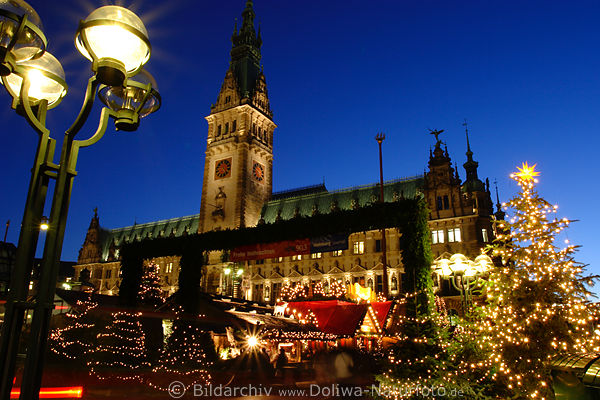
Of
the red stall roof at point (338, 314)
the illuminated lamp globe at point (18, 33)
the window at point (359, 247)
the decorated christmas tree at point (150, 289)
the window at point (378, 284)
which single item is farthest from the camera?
the window at point (359, 247)

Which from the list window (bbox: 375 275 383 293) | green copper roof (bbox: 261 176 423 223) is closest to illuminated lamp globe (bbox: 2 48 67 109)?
window (bbox: 375 275 383 293)

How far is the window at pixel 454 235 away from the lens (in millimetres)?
43513

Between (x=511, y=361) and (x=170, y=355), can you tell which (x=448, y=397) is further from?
(x=170, y=355)

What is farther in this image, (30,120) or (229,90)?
(229,90)

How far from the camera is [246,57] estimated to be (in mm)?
70062

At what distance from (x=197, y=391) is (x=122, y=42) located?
573 inches

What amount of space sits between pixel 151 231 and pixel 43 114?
7766 centimetres

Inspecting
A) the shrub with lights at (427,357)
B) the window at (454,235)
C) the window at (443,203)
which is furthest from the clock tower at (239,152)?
the shrub with lights at (427,357)

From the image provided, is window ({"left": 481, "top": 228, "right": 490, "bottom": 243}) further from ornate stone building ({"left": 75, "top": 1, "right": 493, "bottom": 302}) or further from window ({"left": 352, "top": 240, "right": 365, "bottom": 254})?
window ({"left": 352, "top": 240, "right": 365, "bottom": 254})

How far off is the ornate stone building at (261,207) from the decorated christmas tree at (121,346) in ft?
59.4

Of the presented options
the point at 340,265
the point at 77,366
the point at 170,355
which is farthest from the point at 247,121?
the point at 77,366

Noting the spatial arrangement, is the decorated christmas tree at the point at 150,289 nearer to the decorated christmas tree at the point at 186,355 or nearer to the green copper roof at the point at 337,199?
the decorated christmas tree at the point at 186,355

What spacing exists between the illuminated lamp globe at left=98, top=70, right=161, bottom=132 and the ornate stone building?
1344 inches

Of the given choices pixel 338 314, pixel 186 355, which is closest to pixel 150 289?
pixel 186 355
